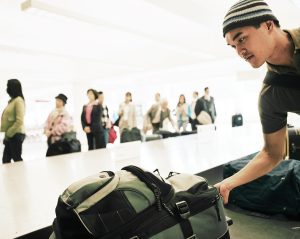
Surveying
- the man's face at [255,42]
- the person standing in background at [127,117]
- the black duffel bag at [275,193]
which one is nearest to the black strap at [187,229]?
the man's face at [255,42]

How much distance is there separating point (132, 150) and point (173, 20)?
4605mm

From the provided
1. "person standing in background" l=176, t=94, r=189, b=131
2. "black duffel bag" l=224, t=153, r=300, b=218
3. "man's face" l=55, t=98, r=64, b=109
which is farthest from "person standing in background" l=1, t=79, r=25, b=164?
"person standing in background" l=176, t=94, r=189, b=131

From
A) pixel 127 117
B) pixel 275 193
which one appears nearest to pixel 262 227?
pixel 275 193

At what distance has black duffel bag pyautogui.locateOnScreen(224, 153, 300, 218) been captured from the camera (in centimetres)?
160

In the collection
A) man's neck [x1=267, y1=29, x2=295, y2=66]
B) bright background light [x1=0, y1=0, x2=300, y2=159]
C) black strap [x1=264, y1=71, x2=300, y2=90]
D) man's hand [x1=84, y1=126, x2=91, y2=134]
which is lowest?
man's hand [x1=84, y1=126, x2=91, y2=134]

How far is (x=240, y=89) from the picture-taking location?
1338 cm

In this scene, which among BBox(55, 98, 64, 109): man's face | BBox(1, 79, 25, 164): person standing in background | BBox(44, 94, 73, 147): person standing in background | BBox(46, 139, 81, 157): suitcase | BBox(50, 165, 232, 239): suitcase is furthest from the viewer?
BBox(55, 98, 64, 109): man's face

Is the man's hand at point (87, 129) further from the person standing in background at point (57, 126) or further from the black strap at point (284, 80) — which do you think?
the black strap at point (284, 80)

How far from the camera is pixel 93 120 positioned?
13.5 feet

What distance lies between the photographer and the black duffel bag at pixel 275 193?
5.24 ft

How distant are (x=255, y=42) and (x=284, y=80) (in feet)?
0.66

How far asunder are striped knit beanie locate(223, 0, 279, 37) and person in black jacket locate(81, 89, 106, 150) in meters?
3.28

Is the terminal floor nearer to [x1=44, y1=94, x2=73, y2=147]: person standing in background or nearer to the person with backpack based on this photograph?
the person with backpack

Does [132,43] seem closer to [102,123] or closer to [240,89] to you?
[102,123]
